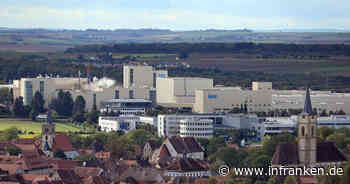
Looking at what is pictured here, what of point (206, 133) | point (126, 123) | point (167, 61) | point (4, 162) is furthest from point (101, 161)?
point (167, 61)

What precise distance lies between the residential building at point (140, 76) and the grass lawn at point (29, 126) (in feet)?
76.2

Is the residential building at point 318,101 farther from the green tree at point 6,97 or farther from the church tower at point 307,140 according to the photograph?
the church tower at point 307,140

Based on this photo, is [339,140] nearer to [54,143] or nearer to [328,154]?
[328,154]

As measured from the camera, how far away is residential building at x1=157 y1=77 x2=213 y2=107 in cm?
12300

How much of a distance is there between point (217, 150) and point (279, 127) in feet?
65.5

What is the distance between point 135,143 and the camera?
87000 mm

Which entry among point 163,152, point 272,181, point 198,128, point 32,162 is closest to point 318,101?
point 198,128

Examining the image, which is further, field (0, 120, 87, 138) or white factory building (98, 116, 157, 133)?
white factory building (98, 116, 157, 133)

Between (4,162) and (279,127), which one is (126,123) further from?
(4,162)

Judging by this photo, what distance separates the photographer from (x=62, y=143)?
275 ft

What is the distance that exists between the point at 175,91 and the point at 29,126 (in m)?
21.4

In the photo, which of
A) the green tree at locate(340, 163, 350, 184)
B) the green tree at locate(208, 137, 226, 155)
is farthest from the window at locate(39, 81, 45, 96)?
the green tree at locate(340, 163, 350, 184)

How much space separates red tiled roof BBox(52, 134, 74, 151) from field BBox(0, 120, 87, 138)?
35.2ft

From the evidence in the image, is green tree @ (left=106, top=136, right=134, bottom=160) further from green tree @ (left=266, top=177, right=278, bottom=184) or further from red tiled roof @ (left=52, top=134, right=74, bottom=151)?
green tree @ (left=266, top=177, right=278, bottom=184)
